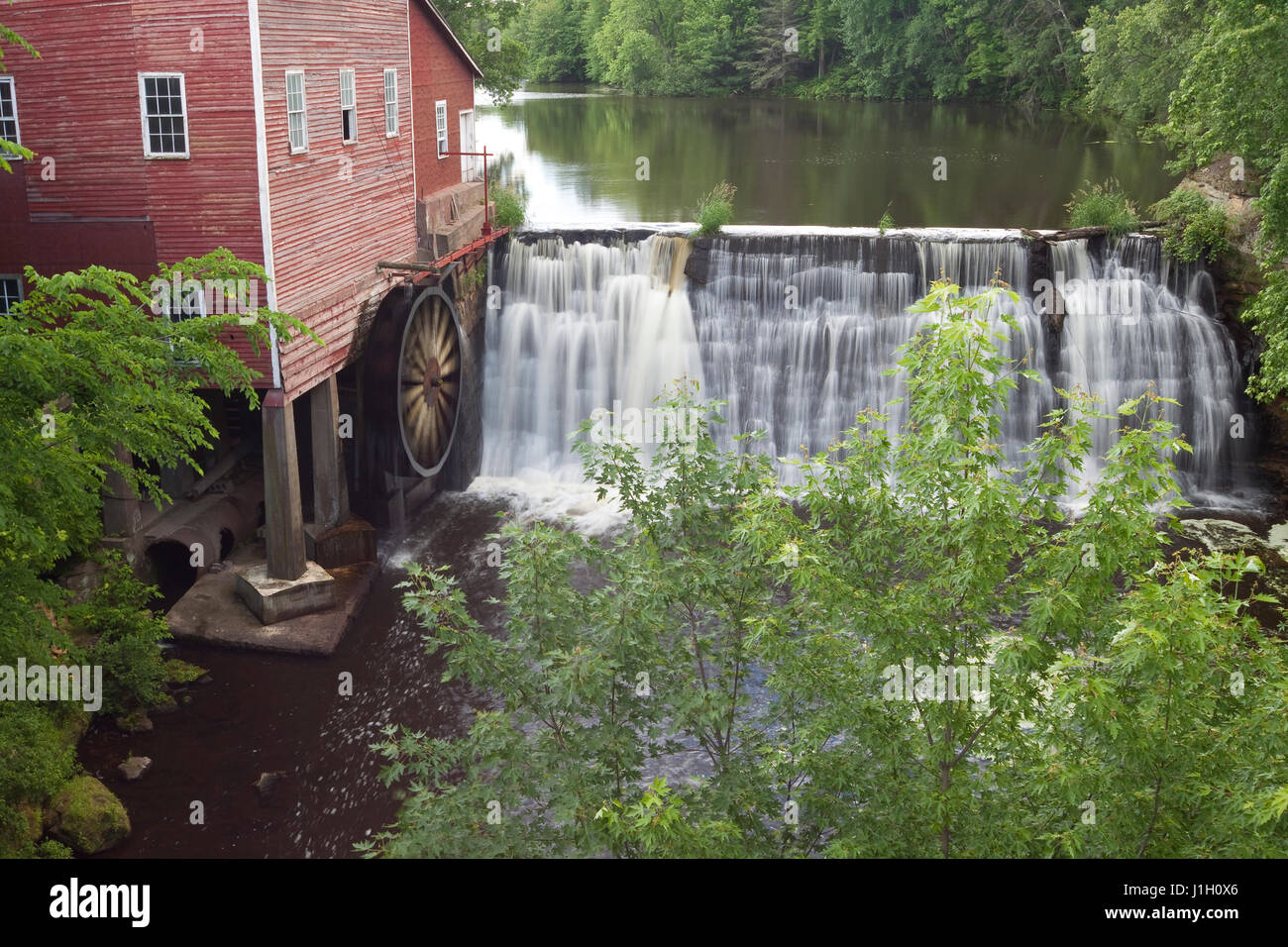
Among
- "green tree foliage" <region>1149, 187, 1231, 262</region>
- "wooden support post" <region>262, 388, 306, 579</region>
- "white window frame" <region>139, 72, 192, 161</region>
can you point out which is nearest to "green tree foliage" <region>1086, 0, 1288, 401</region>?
"green tree foliage" <region>1149, 187, 1231, 262</region>

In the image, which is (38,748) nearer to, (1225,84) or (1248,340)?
(1225,84)

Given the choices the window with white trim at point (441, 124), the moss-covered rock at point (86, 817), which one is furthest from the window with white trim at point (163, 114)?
the moss-covered rock at point (86, 817)

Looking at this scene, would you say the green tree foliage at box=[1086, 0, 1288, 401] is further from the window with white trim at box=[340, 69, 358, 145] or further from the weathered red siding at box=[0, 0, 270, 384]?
the weathered red siding at box=[0, 0, 270, 384]

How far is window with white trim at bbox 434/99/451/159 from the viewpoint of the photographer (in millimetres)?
26220

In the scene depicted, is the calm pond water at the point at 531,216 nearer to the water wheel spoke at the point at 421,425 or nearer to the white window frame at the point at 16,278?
the water wheel spoke at the point at 421,425

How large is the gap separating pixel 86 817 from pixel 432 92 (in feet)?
55.7

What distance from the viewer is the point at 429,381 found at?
918 inches

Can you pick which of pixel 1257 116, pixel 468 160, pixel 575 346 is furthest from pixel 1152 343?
pixel 468 160

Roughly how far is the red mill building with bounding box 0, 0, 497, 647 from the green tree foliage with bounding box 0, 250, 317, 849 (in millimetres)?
2773

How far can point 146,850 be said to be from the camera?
1394 centimetres

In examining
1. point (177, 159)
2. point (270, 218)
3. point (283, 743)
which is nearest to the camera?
point (283, 743)

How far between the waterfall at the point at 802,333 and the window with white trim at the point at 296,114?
8.08 meters

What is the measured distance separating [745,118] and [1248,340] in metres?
38.3

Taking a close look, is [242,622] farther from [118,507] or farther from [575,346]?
[575,346]
